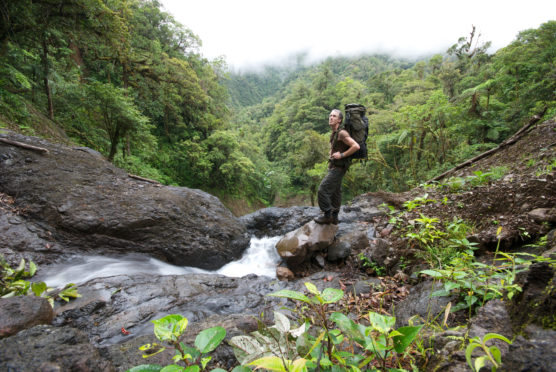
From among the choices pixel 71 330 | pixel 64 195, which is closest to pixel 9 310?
pixel 71 330

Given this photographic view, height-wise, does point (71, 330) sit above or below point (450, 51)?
below

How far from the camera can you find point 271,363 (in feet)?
2.48

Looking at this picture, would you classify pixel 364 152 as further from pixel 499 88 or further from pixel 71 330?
pixel 499 88

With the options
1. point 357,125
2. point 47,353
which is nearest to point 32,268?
point 47,353

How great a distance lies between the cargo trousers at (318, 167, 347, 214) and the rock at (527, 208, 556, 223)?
2.82 m

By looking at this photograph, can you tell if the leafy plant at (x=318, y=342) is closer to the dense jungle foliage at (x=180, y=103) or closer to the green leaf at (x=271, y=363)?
Answer: the green leaf at (x=271, y=363)

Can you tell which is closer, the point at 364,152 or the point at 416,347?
the point at 416,347

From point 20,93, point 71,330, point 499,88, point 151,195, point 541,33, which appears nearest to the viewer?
point 71,330

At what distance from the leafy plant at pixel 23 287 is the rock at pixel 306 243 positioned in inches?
144

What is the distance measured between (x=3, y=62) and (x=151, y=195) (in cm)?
692

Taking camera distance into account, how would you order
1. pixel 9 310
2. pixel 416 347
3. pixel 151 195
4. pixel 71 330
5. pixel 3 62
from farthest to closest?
pixel 3 62
pixel 151 195
pixel 9 310
pixel 71 330
pixel 416 347

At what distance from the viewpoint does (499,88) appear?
10797 mm

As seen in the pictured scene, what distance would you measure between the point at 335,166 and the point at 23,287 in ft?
17.1

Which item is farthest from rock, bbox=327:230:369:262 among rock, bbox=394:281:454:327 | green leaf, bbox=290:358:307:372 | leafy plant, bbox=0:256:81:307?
leafy plant, bbox=0:256:81:307
